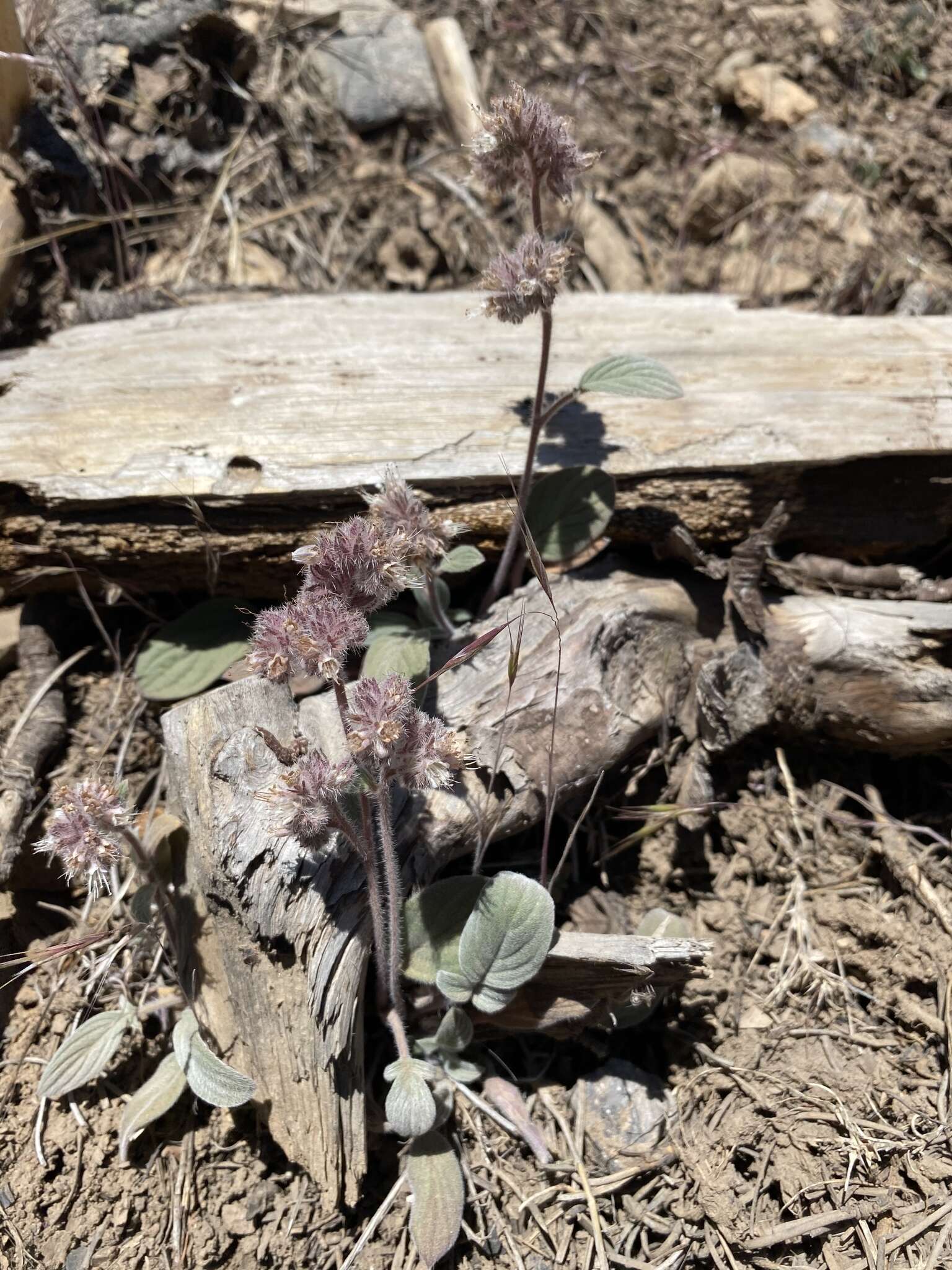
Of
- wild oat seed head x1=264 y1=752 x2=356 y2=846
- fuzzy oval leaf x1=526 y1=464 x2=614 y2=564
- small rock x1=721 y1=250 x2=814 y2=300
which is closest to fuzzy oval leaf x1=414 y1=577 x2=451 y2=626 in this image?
fuzzy oval leaf x1=526 y1=464 x2=614 y2=564

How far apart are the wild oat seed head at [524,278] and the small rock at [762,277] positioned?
192cm

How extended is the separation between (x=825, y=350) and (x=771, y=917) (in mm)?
1776

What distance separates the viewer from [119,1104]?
2.31m

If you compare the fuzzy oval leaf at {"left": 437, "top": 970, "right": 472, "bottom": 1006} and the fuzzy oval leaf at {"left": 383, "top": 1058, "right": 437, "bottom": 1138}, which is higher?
the fuzzy oval leaf at {"left": 437, "top": 970, "right": 472, "bottom": 1006}

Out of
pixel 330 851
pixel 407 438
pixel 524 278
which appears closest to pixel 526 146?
pixel 524 278

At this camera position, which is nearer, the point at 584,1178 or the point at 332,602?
the point at 332,602

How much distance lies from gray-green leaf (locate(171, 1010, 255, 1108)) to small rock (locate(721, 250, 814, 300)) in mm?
3364

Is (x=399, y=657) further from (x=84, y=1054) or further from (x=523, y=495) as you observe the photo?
(x=84, y=1054)

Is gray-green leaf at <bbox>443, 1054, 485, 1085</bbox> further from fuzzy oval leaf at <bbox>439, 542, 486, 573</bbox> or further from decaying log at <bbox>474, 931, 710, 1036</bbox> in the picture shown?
fuzzy oval leaf at <bbox>439, 542, 486, 573</bbox>

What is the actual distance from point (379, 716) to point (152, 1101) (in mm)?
1151

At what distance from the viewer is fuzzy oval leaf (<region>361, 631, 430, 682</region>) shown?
2.37m

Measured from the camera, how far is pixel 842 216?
3.94 meters

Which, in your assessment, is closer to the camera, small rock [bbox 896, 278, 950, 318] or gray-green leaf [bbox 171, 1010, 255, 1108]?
gray-green leaf [bbox 171, 1010, 255, 1108]

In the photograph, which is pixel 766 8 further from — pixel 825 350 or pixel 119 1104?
pixel 119 1104
